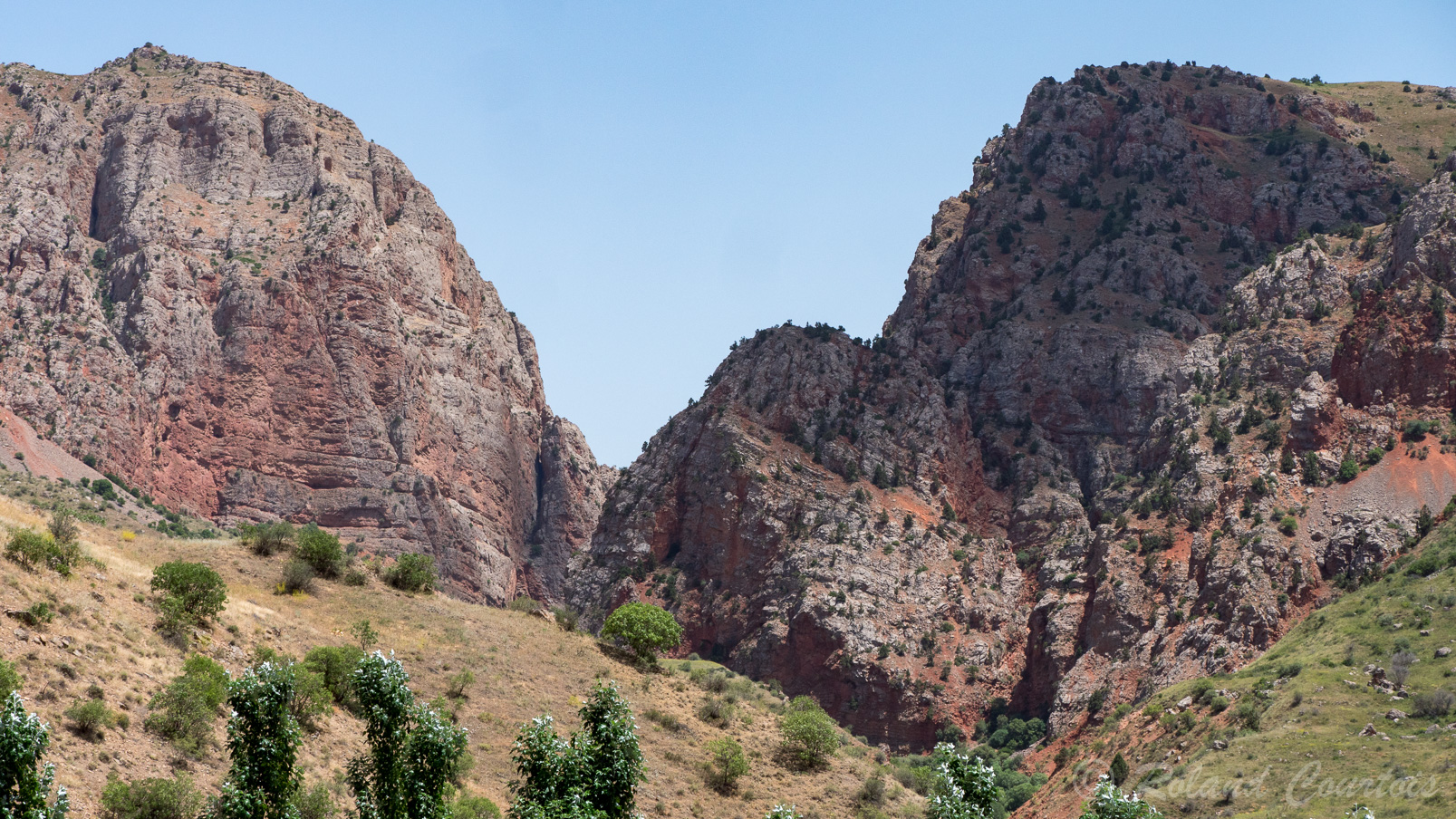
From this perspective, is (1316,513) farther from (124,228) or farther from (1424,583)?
(124,228)

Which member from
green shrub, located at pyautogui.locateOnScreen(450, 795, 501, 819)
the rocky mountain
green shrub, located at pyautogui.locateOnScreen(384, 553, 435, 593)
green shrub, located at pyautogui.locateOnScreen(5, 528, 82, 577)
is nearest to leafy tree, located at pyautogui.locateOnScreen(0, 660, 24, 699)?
green shrub, located at pyautogui.locateOnScreen(5, 528, 82, 577)

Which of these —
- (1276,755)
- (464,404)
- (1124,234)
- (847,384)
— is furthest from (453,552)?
(1276,755)

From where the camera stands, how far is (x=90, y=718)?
4338 centimetres

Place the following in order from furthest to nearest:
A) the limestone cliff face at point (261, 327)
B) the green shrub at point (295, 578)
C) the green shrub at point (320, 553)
A: the limestone cliff face at point (261, 327)
the green shrub at point (320, 553)
the green shrub at point (295, 578)

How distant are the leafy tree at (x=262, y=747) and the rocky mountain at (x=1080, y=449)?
3069 inches

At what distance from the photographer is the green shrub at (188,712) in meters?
45.7

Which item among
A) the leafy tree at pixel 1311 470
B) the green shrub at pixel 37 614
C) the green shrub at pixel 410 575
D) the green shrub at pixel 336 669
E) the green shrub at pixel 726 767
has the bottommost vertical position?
the green shrub at pixel 726 767

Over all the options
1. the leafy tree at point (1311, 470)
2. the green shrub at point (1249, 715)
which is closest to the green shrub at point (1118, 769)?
the green shrub at point (1249, 715)

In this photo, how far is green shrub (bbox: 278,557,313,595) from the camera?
69562mm

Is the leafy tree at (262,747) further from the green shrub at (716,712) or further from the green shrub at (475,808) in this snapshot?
the green shrub at (716,712)

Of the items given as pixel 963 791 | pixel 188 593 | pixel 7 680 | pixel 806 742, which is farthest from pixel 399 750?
pixel 806 742

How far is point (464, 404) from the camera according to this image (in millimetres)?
170500

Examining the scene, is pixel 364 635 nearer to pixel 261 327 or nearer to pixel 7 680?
pixel 7 680

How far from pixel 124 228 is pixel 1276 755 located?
448 ft
